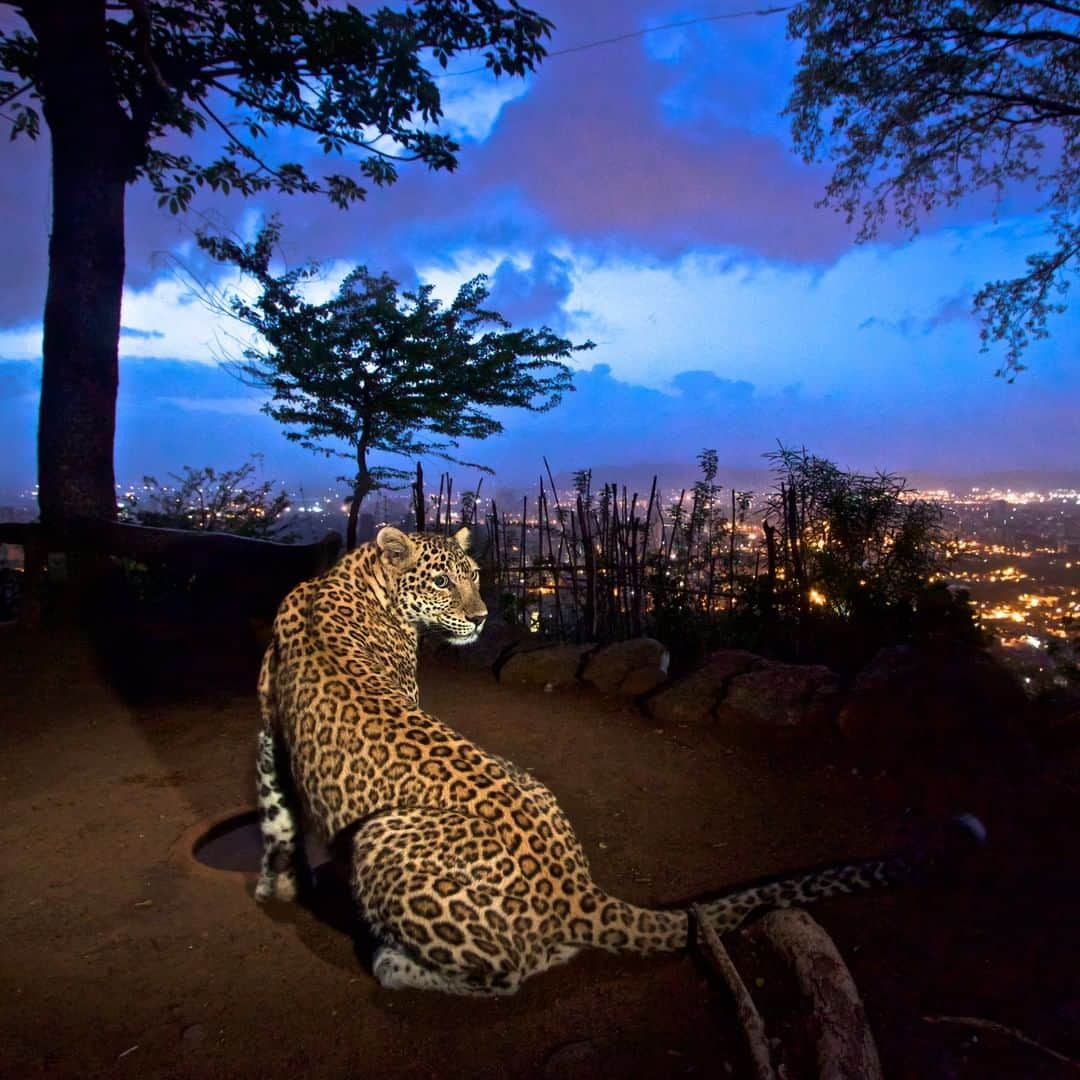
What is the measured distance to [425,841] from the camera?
2.83 meters

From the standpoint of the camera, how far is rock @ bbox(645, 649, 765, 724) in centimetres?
627

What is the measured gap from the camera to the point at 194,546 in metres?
7.86

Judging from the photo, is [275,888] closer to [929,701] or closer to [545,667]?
[545,667]

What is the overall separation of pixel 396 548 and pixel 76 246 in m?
7.94

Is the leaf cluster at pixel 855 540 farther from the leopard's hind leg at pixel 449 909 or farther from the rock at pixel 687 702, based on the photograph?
the leopard's hind leg at pixel 449 909

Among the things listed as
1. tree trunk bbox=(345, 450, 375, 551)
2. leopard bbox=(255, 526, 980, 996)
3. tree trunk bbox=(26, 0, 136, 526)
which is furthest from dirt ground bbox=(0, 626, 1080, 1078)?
tree trunk bbox=(345, 450, 375, 551)

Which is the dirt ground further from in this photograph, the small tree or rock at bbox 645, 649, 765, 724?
the small tree

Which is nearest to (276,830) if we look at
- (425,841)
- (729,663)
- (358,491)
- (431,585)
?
(425,841)

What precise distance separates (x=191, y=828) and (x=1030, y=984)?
14.3 feet

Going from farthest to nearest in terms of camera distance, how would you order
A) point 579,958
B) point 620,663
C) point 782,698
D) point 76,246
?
point 76,246, point 620,663, point 782,698, point 579,958

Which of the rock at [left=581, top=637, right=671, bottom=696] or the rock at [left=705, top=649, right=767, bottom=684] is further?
the rock at [left=581, top=637, right=671, bottom=696]

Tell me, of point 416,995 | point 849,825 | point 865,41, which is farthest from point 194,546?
point 865,41

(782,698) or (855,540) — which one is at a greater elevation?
(855,540)

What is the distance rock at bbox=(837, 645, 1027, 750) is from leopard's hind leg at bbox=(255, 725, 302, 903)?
407cm
